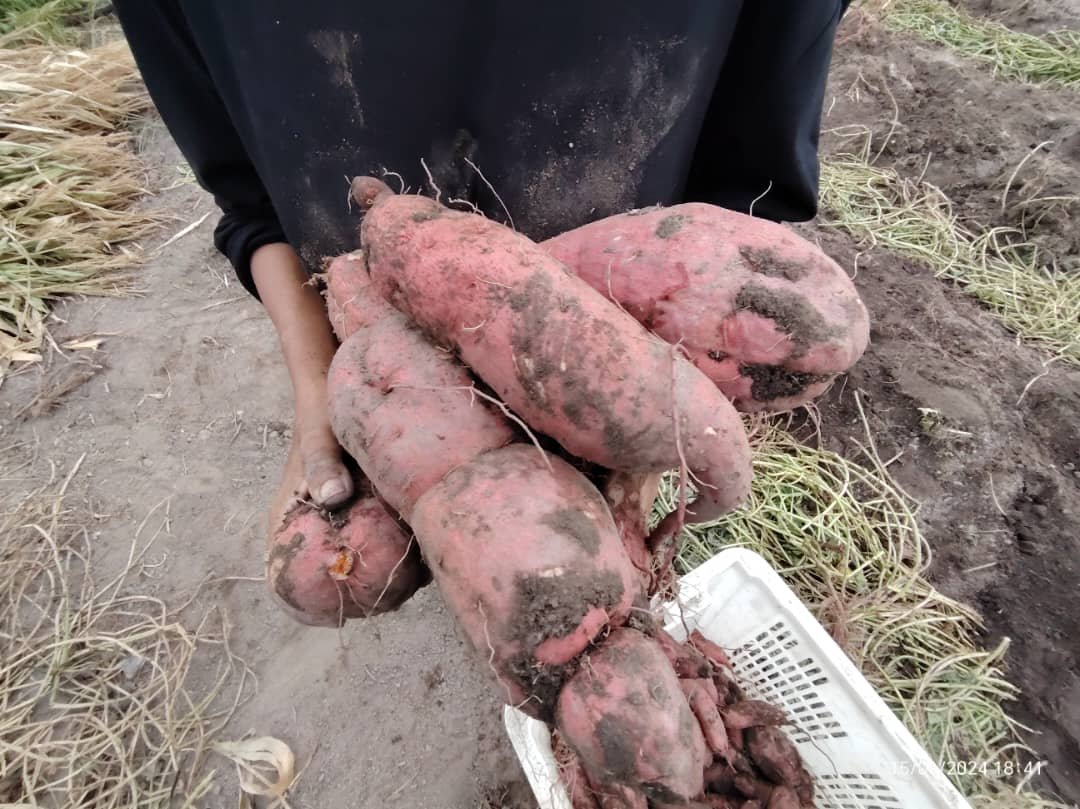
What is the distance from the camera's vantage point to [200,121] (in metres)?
1.20

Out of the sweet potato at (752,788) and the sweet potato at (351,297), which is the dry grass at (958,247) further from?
the sweet potato at (351,297)

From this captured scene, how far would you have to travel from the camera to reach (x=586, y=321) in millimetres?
776

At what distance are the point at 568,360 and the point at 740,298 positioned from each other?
0.25m

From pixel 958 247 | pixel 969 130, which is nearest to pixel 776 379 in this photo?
pixel 958 247

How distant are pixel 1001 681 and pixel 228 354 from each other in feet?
8.56

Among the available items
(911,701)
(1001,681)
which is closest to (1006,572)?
(1001,681)

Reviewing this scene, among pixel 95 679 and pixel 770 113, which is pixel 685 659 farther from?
pixel 95 679

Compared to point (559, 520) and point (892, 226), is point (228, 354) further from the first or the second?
point (892, 226)

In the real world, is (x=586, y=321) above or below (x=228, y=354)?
above

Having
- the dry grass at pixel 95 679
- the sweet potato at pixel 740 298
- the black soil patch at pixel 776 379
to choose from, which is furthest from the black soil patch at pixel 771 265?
the dry grass at pixel 95 679

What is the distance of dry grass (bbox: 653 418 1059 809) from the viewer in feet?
4.67

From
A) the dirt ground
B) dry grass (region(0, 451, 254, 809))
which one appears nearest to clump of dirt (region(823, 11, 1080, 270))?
the dirt ground

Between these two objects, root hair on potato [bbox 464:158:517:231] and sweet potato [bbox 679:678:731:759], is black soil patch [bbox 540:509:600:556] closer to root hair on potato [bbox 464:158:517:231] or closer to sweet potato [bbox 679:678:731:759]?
sweet potato [bbox 679:678:731:759]

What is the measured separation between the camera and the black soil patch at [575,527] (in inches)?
28.5
